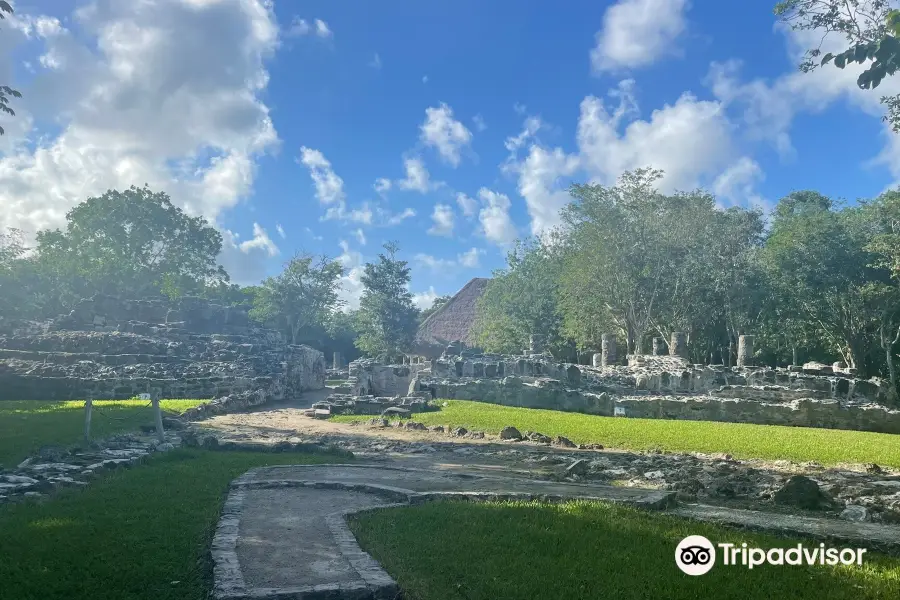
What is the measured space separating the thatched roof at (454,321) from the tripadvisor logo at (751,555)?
4067 centimetres

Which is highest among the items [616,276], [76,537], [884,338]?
[616,276]

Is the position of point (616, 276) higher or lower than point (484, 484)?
higher

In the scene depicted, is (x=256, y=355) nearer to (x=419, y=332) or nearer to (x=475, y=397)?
(x=475, y=397)

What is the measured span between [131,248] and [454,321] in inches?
967

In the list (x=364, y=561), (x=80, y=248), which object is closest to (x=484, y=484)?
(x=364, y=561)

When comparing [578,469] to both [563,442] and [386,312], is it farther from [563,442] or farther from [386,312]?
[386,312]

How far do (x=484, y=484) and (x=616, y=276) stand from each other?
83.7 feet

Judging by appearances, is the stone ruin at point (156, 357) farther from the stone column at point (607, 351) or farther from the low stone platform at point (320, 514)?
the stone column at point (607, 351)

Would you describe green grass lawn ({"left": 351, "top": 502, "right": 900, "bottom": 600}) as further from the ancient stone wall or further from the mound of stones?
the ancient stone wall

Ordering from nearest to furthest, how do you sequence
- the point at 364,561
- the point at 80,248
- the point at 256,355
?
the point at 364,561 < the point at 256,355 < the point at 80,248

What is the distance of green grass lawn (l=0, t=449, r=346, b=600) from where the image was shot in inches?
171

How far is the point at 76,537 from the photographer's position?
5328 mm

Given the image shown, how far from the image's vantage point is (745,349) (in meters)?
29.0

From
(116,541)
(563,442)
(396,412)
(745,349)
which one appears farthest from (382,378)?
(116,541)
